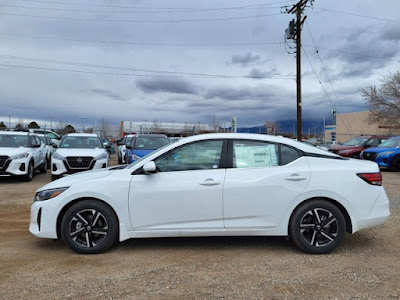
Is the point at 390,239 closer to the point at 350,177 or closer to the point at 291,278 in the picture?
the point at 350,177

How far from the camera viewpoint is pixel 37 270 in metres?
4.05

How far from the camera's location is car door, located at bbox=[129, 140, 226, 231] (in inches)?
175

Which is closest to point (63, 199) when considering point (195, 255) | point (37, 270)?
point (37, 270)

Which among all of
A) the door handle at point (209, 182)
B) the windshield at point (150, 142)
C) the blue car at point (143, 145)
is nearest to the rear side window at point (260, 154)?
the door handle at point (209, 182)

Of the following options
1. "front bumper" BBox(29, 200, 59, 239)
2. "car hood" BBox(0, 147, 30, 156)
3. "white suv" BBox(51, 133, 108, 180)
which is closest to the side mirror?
"front bumper" BBox(29, 200, 59, 239)

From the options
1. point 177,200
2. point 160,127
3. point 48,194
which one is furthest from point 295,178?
point 160,127

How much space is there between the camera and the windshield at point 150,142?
12591 millimetres

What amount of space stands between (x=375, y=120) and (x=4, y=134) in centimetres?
3243

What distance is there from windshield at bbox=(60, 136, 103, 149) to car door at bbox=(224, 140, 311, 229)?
353 inches

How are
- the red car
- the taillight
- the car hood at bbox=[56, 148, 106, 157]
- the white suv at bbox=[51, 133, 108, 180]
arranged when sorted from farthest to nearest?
1. the red car
2. the car hood at bbox=[56, 148, 106, 157]
3. the white suv at bbox=[51, 133, 108, 180]
4. the taillight

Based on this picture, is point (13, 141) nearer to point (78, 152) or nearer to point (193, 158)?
point (78, 152)

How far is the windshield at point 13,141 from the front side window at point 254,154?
978 cm

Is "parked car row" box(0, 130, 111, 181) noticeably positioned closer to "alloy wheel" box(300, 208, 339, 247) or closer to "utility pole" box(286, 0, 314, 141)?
"alloy wheel" box(300, 208, 339, 247)

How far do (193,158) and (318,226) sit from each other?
1818 millimetres
